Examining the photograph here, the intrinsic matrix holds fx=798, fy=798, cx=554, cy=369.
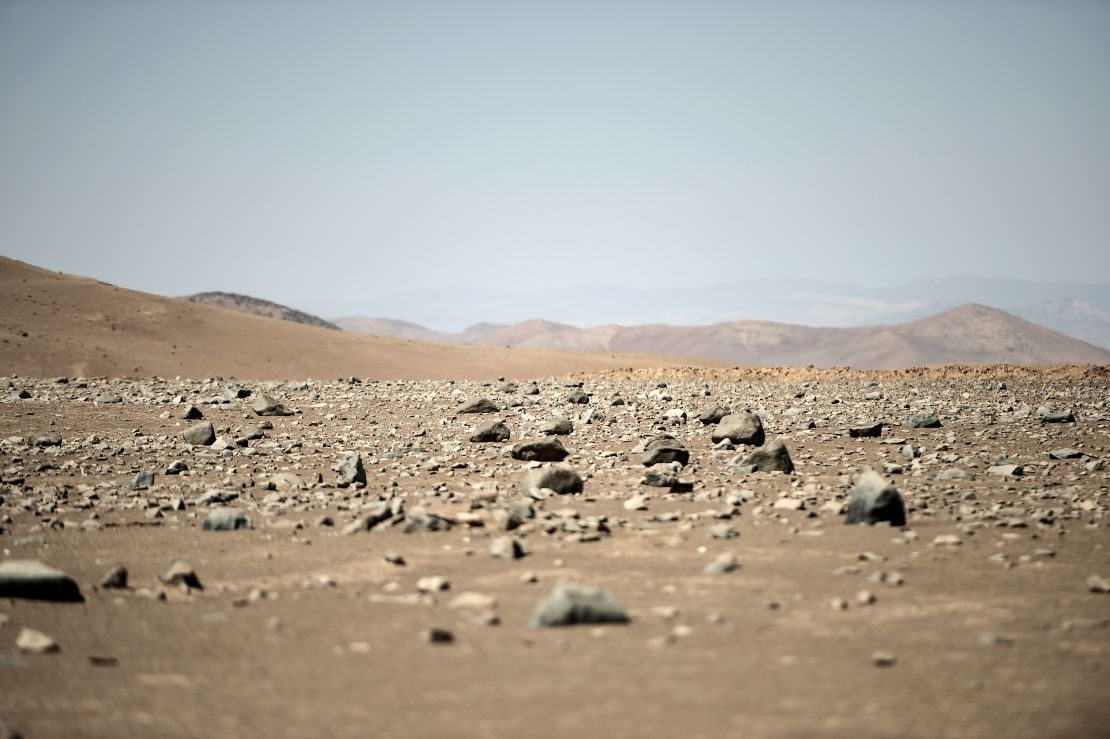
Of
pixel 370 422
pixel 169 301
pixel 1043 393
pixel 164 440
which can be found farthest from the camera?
pixel 169 301

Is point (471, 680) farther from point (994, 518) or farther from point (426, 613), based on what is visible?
point (994, 518)

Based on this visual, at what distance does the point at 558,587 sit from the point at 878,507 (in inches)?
137

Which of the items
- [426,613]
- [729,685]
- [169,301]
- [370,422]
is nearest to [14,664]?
[426,613]

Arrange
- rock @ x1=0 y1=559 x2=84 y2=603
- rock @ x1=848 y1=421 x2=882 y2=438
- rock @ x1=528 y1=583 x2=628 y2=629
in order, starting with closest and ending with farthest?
rock @ x1=528 y1=583 x2=628 y2=629, rock @ x1=0 y1=559 x2=84 y2=603, rock @ x1=848 y1=421 x2=882 y2=438

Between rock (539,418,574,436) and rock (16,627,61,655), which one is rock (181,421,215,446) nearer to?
rock (539,418,574,436)

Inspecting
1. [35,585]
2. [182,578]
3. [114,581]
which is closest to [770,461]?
[182,578]

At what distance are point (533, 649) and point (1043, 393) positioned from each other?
64.2 feet

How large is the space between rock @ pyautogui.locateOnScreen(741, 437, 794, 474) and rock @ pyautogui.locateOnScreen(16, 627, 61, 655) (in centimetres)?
723

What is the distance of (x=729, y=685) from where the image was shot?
3.48 meters

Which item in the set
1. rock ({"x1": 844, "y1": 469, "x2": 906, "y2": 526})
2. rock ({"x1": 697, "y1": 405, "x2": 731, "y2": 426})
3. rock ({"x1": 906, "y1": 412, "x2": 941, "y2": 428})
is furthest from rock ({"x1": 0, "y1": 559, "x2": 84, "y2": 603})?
rock ({"x1": 906, "y1": 412, "x2": 941, "y2": 428})

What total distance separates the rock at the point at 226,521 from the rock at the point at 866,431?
878 cm

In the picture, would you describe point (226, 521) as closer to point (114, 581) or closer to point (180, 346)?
point (114, 581)

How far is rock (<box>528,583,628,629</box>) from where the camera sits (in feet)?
14.2

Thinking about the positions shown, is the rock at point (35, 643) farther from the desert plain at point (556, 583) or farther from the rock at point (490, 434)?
the rock at point (490, 434)
